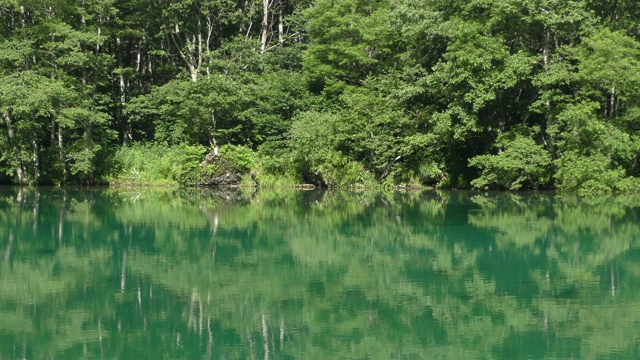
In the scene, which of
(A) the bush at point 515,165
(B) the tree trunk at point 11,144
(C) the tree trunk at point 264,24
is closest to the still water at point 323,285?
(A) the bush at point 515,165

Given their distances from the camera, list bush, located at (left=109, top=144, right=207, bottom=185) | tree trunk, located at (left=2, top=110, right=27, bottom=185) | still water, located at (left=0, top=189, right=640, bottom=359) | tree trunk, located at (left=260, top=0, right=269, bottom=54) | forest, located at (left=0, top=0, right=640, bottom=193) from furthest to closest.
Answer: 1. tree trunk, located at (left=260, top=0, right=269, bottom=54)
2. bush, located at (left=109, top=144, right=207, bottom=185)
3. tree trunk, located at (left=2, top=110, right=27, bottom=185)
4. forest, located at (left=0, top=0, right=640, bottom=193)
5. still water, located at (left=0, top=189, right=640, bottom=359)

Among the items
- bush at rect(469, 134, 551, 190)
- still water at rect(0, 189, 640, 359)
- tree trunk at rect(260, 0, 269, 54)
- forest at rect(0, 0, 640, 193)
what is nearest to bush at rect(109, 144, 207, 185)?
forest at rect(0, 0, 640, 193)

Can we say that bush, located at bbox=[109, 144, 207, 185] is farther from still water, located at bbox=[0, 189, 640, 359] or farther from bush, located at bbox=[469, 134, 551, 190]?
Answer: still water, located at bbox=[0, 189, 640, 359]

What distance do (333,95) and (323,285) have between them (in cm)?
2635

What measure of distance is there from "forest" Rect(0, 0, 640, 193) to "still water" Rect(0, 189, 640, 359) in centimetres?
793

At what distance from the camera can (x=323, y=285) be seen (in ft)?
36.7

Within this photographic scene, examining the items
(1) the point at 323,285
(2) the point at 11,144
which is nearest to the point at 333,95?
(2) the point at 11,144

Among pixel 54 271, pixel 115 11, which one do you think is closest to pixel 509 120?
pixel 115 11

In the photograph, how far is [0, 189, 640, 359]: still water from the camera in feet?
26.5

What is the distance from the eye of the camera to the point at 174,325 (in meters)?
8.84

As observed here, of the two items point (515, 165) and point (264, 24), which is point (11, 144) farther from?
point (515, 165)

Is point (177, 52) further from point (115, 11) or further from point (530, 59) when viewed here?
point (530, 59)

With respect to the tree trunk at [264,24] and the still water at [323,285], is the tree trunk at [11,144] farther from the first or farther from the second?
the still water at [323,285]

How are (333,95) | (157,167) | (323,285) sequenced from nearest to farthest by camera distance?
(323,285)
(157,167)
(333,95)
